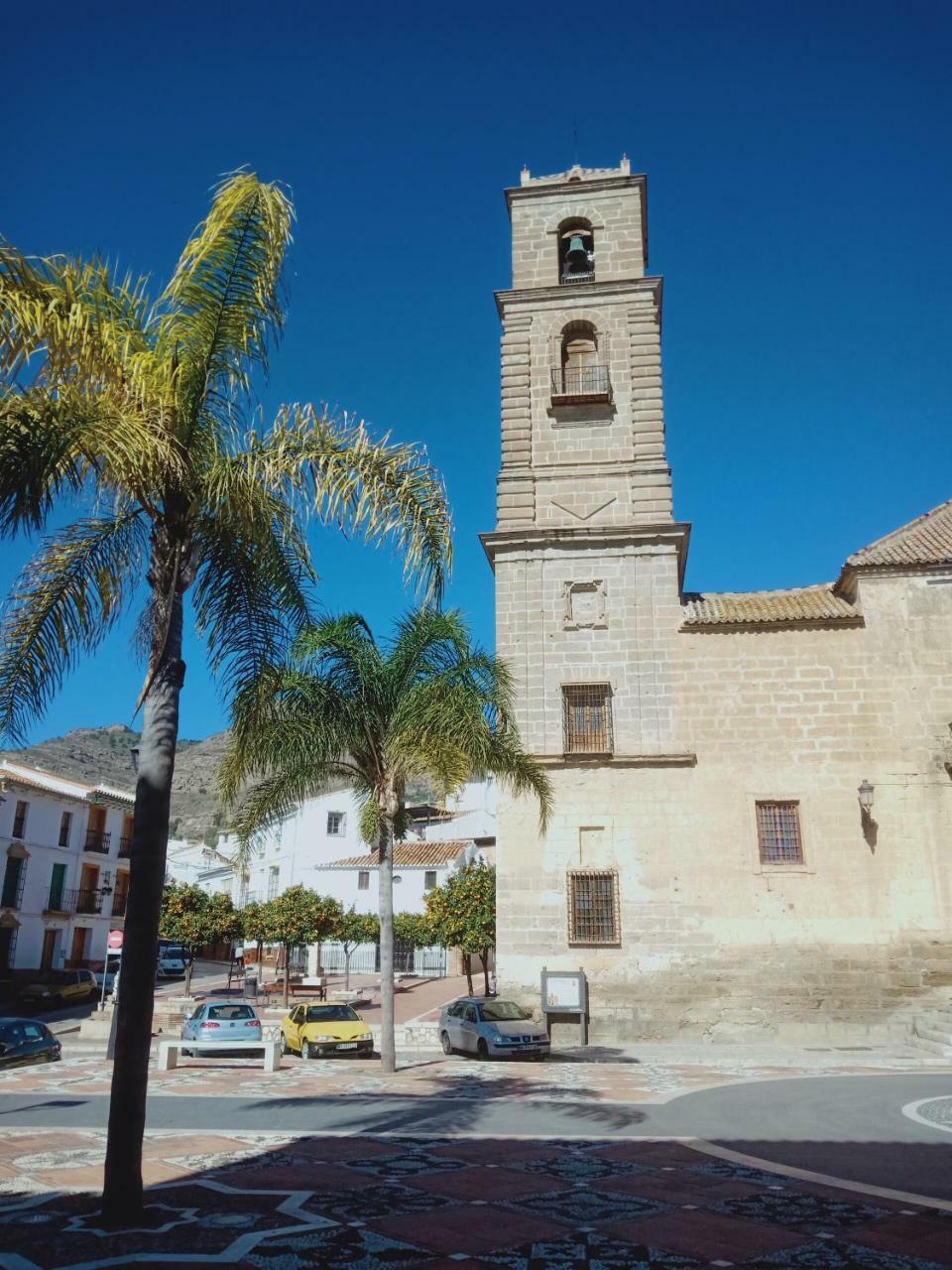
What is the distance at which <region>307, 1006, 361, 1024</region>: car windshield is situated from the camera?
798 inches

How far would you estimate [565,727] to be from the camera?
2306 cm

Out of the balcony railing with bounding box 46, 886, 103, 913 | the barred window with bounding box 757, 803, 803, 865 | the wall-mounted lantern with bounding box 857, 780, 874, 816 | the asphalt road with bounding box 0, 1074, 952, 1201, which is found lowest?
the asphalt road with bounding box 0, 1074, 952, 1201

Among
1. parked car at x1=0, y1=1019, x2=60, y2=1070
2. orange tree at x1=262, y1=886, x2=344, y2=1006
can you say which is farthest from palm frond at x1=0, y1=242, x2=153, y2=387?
orange tree at x1=262, y1=886, x2=344, y2=1006

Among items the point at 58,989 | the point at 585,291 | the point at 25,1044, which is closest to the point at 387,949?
the point at 25,1044

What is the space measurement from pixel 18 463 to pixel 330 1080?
38.9ft

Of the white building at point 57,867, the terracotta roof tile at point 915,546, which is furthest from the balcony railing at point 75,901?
the terracotta roof tile at point 915,546

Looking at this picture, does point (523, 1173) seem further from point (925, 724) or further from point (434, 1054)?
point (925, 724)

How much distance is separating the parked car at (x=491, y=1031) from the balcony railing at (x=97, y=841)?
26464 millimetres

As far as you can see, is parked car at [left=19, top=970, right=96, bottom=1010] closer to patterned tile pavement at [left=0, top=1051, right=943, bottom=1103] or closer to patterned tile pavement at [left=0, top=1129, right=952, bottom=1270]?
patterned tile pavement at [left=0, top=1051, right=943, bottom=1103]

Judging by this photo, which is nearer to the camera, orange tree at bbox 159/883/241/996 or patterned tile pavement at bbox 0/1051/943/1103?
patterned tile pavement at bbox 0/1051/943/1103

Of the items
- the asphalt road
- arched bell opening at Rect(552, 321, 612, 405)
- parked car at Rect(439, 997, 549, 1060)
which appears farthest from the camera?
arched bell opening at Rect(552, 321, 612, 405)

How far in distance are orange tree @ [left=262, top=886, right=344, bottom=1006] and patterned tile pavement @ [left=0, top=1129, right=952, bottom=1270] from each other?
23.0 meters

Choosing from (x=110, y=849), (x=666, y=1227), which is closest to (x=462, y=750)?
(x=666, y=1227)

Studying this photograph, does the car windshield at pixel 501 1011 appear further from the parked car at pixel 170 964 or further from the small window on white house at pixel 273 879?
the small window on white house at pixel 273 879
